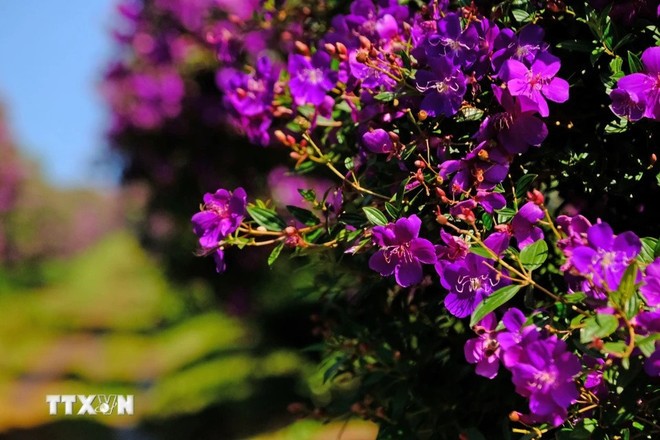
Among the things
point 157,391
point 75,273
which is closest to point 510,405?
point 157,391

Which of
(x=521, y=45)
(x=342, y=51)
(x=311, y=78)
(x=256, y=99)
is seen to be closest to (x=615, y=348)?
(x=521, y=45)

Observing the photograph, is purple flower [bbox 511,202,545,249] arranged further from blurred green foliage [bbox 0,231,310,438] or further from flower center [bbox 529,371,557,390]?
blurred green foliage [bbox 0,231,310,438]

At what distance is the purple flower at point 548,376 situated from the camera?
1.11m

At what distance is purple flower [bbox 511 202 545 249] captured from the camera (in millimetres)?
1243

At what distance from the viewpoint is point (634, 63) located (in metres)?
1.29

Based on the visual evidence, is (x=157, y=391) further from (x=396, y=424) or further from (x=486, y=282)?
(x=486, y=282)

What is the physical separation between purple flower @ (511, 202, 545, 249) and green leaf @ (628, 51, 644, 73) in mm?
263

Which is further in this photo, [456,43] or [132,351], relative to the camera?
[132,351]

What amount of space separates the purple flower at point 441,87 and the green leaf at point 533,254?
262 mm

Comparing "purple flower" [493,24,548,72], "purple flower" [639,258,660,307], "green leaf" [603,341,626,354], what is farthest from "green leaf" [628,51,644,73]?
"green leaf" [603,341,626,354]

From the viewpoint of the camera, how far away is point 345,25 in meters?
1.70

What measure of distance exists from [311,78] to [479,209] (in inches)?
21.0

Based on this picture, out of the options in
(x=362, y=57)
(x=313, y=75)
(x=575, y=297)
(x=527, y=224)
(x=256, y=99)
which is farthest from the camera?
(x=256, y=99)

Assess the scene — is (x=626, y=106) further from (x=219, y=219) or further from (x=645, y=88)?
(x=219, y=219)
